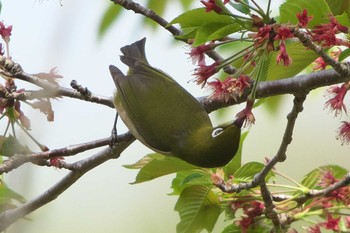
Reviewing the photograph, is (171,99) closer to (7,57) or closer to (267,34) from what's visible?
(7,57)

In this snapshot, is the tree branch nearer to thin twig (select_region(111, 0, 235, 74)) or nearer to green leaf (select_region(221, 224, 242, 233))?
thin twig (select_region(111, 0, 235, 74))

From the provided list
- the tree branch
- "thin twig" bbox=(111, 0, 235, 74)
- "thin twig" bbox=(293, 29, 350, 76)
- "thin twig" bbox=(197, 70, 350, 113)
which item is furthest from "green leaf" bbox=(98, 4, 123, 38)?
"thin twig" bbox=(293, 29, 350, 76)

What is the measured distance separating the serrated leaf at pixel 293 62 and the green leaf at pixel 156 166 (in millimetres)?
260

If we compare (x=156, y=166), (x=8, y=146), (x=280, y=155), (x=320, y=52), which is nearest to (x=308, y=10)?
(x=320, y=52)

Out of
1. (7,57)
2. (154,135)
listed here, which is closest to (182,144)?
(154,135)

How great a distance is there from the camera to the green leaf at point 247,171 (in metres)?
1.17

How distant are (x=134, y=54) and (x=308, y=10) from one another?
55cm

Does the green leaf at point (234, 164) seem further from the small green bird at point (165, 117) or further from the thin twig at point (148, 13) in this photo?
the thin twig at point (148, 13)

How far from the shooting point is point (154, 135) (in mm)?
1189

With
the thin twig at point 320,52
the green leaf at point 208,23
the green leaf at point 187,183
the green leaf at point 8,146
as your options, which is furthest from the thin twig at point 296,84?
the green leaf at point 8,146

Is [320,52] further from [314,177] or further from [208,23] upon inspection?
[314,177]

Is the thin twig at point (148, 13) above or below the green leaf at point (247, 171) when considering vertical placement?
above

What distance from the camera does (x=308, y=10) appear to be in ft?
2.77

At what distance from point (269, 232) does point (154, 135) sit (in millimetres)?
293
